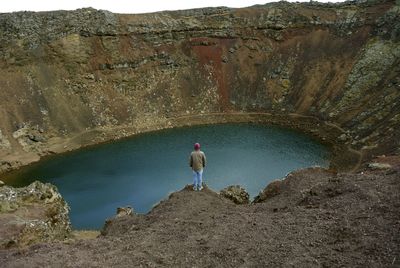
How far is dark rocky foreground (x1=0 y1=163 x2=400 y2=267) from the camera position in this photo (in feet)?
40.2

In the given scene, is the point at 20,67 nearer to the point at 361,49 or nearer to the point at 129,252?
the point at 361,49

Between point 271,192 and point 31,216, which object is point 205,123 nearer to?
point 271,192

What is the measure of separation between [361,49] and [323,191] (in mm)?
40832

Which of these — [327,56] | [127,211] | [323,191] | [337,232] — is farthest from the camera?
[327,56]

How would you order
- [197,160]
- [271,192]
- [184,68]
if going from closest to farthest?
[197,160], [271,192], [184,68]

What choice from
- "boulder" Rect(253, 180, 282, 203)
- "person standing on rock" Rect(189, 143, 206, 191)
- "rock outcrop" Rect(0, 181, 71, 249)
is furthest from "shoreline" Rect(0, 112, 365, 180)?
"rock outcrop" Rect(0, 181, 71, 249)

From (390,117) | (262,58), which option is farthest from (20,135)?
(390,117)

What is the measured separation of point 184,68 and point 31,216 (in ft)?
135

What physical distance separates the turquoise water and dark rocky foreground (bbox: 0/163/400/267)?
44.5ft

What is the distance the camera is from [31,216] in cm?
2198

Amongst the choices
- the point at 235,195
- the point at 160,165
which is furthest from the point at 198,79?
the point at 235,195

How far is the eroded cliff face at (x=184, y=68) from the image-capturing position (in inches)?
1923

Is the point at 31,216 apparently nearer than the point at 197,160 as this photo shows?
No

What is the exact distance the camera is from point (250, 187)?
3325cm
